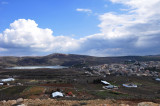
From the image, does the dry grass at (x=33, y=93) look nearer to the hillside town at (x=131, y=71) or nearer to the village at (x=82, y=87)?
the village at (x=82, y=87)

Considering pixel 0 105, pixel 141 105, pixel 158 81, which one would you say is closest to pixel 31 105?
pixel 0 105

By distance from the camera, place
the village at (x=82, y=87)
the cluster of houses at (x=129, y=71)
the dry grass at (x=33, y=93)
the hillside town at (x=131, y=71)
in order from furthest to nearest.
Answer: the hillside town at (x=131, y=71), the cluster of houses at (x=129, y=71), the village at (x=82, y=87), the dry grass at (x=33, y=93)

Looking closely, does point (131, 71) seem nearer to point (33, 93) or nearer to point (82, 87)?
point (82, 87)

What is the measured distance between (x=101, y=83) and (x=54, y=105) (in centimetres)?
5707

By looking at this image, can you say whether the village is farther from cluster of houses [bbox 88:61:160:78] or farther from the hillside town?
the hillside town

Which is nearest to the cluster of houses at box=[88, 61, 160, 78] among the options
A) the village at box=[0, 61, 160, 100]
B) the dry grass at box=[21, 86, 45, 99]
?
the village at box=[0, 61, 160, 100]

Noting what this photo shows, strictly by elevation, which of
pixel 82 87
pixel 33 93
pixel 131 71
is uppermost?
pixel 33 93

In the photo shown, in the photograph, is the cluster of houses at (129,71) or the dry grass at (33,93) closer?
the dry grass at (33,93)

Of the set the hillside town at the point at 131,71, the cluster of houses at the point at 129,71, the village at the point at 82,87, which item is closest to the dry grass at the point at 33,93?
the village at the point at 82,87

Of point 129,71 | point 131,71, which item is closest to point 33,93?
point 129,71

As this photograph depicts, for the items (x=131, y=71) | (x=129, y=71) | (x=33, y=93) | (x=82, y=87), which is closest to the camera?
(x=33, y=93)

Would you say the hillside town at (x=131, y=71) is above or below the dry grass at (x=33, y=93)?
below

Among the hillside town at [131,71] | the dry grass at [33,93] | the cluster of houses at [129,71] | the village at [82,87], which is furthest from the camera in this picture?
the hillside town at [131,71]

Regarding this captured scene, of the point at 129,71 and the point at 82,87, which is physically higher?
the point at 82,87
